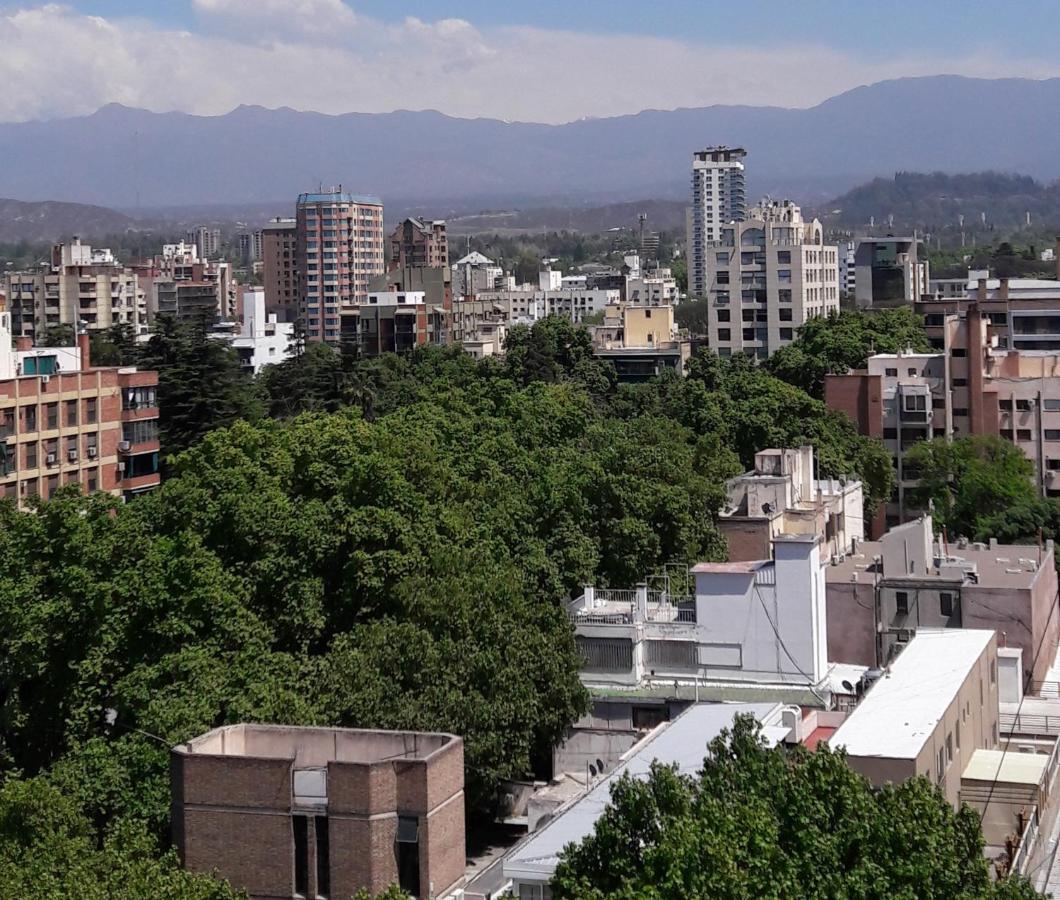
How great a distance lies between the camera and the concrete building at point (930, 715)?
2025cm

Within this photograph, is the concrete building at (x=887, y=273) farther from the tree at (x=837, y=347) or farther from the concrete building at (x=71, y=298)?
the tree at (x=837, y=347)

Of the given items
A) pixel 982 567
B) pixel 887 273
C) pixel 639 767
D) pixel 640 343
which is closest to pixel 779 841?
pixel 639 767

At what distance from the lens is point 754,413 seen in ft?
179

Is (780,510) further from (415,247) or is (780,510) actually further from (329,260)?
(415,247)

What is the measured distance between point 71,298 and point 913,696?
294ft

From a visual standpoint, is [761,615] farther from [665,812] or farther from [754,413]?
[754,413]

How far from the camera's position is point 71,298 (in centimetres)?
10575

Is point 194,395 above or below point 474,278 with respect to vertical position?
below

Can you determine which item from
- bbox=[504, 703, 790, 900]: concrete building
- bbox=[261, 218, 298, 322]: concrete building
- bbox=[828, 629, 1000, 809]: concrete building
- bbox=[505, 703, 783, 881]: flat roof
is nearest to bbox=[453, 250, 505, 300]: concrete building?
bbox=[261, 218, 298, 322]: concrete building

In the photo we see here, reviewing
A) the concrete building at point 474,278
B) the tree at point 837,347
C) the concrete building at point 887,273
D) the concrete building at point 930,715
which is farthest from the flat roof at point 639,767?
the concrete building at point 474,278

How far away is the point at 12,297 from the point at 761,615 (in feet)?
282

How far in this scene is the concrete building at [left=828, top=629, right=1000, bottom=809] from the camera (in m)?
20.2

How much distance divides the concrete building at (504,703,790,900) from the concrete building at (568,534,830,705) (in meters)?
2.71

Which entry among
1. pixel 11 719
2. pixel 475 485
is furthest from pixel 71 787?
pixel 475 485
